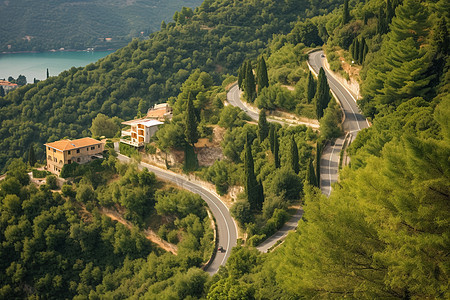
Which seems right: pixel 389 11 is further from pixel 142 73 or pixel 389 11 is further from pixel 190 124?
pixel 142 73

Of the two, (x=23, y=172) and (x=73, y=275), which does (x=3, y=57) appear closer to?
(x=23, y=172)

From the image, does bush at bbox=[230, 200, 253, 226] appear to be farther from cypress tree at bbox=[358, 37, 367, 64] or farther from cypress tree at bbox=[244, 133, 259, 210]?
cypress tree at bbox=[358, 37, 367, 64]

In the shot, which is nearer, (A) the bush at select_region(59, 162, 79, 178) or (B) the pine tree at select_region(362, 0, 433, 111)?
(B) the pine tree at select_region(362, 0, 433, 111)

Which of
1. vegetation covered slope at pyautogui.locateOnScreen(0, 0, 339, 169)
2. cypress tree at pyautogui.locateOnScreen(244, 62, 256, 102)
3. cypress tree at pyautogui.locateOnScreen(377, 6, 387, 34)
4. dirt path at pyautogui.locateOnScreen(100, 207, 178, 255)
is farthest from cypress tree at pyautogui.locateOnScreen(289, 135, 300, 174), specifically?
vegetation covered slope at pyautogui.locateOnScreen(0, 0, 339, 169)

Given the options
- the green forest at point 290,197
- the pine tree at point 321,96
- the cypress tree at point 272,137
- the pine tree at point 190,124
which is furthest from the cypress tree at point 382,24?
the pine tree at point 190,124

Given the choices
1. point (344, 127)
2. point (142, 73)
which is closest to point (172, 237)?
point (344, 127)

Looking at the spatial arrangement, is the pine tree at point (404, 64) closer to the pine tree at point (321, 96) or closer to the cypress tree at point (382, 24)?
the pine tree at point (321, 96)

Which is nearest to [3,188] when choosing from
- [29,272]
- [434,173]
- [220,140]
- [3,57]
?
[29,272]

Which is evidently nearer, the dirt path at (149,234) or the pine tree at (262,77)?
the dirt path at (149,234)
